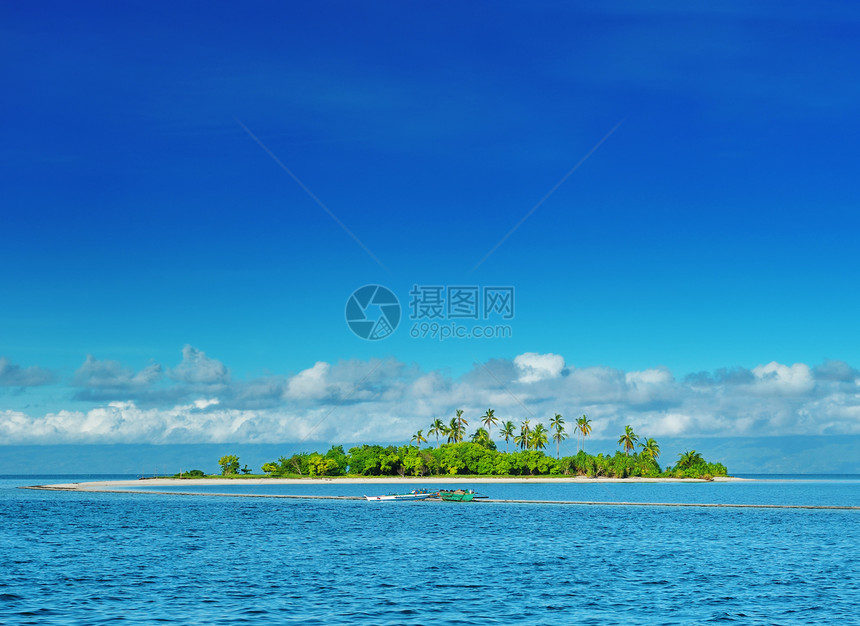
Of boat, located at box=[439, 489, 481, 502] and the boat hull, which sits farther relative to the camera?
boat, located at box=[439, 489, 481, 502]

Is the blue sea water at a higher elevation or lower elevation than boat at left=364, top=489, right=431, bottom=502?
lower

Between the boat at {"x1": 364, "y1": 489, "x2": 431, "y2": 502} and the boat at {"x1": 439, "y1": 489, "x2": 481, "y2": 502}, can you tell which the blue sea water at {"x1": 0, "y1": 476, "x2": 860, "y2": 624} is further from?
the boat at {"x1": 364, "y1": 489, "x2": 431, "y2": 502}

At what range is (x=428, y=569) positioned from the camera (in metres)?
49.4

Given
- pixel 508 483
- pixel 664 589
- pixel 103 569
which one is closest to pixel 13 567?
pixel 103 569

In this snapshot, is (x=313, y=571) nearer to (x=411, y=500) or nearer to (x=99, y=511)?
(x=99, y=511)

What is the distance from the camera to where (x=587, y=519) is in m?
87.8

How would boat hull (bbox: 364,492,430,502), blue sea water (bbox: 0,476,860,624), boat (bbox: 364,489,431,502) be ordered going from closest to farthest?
blue sea water (bbox: 0,476,860,624) < boat hull (bbox: 364,492,430,502) < boat (bbox: 364,489,431,502)

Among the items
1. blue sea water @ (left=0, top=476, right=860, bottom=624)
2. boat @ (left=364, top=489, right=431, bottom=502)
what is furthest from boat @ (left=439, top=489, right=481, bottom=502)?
blue sea water @ (left=0, top=476, right=860, bottom=624)

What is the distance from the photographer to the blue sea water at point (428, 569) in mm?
35844

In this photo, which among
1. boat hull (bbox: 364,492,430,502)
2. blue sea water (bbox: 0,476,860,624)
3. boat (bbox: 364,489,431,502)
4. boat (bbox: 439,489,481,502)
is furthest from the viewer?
boat (bbox: 439,489,481,502)

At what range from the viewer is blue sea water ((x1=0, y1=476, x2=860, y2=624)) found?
35844 millimetres

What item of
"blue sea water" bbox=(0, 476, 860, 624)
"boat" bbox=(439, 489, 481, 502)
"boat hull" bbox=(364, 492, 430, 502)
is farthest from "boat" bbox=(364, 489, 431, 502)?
"blue sea water" bbox=(0, 476, 860, 624)

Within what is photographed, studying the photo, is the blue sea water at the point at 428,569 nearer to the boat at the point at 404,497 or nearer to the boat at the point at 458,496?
the boat at the point at 458,496

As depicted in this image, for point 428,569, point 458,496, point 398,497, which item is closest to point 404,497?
point 398,497
